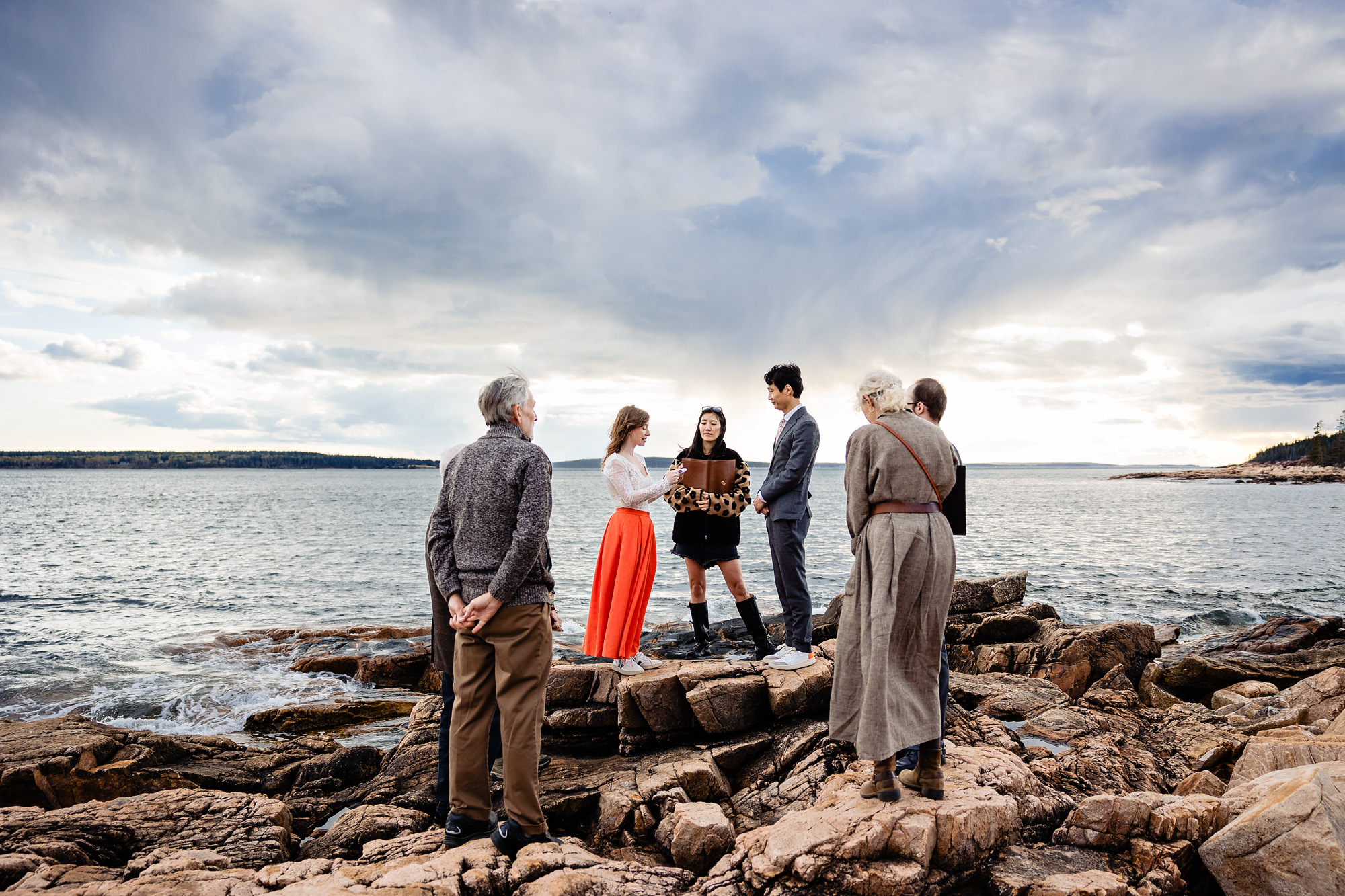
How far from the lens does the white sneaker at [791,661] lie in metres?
6.33

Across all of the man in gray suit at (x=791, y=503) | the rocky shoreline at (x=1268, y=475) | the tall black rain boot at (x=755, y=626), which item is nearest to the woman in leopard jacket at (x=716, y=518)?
the tall black rain boot at (x=755, y=626)

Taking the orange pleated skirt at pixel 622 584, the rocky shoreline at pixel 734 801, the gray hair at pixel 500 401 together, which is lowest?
the rocky shoreline at pixel 734 801

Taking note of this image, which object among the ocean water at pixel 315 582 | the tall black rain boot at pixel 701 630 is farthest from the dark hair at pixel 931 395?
the ocean water at pixel 315 582

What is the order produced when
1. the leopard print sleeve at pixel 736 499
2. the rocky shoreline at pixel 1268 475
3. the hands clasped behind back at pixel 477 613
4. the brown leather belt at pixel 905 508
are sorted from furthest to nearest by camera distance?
1. the rocky shoreline at pixel 1268 475
2. the leopard print sleeve at pixel 736 499
3. the brown leather belt at pixel 905 508
4. the hands clasped behind back at pixel 477 613

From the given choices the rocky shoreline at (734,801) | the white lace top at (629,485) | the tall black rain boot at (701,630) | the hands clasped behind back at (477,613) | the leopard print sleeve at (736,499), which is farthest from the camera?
the tall black rain boot at (701,630)

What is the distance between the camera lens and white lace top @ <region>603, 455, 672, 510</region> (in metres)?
6.25

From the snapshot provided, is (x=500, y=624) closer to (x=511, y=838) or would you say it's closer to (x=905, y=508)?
(x=511, y=838)

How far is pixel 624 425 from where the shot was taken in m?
6.45

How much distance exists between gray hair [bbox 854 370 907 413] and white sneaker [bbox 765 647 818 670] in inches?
113

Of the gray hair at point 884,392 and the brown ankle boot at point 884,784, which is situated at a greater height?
the gray hair at point 884,392

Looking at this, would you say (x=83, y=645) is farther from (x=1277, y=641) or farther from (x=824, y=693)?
(x=1277, y=641)

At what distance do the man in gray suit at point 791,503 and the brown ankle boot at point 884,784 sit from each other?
2083 millimetres

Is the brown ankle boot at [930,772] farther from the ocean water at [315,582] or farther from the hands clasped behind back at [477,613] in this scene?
the ocean water at [315,582]

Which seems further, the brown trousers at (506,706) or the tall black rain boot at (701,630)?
the tall black rain boot at (701,630)
